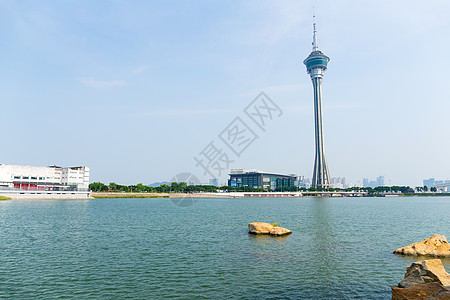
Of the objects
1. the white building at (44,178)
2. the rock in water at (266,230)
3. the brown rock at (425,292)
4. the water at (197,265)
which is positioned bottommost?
the water at (197,265)

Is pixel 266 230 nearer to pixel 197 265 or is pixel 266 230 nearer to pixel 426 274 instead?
pixel 197 265

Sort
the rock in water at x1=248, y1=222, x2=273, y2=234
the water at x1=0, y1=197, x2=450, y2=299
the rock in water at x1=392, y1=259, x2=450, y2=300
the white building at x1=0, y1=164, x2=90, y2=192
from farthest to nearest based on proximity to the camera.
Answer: the white building at x1=0, y1=164, x2=90, y2=192
the rock in water at x1=248, y1=222, x2=273, y2=234
the water at x1=0, y1=197, x2=450, y2=299
the rock in water at x1=392, y1=259, x2=450, y2=300

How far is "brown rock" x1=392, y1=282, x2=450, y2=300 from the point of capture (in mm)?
17656

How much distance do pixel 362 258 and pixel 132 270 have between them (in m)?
26.4

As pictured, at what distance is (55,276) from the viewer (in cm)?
2680

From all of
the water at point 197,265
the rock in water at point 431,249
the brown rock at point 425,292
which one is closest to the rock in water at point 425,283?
the brown rock at point 425,292

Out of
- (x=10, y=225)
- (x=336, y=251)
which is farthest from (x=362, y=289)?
(x=10, y=225)

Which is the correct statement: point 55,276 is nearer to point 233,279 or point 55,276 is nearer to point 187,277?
point 187,277

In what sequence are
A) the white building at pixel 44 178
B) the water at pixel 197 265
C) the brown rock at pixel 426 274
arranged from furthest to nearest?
the white building at pixel 44 178
the water at pixel 197 265
the brown rock at pixel 426 274

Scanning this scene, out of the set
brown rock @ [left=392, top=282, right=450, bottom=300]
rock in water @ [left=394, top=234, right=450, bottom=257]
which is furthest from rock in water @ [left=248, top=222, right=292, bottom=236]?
brown rock @ [left=392, top=282, right=450, bottom=300]

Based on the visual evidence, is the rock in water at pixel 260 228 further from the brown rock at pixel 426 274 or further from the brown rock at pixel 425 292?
the brown rock at pixel 425 292

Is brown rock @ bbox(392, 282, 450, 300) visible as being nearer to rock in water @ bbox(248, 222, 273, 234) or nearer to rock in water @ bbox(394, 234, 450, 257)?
rock in water @ bbox(394, 234, 450, 257)

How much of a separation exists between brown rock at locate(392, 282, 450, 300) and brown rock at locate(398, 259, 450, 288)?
2941 mm

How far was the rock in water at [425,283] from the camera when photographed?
1805 cm
